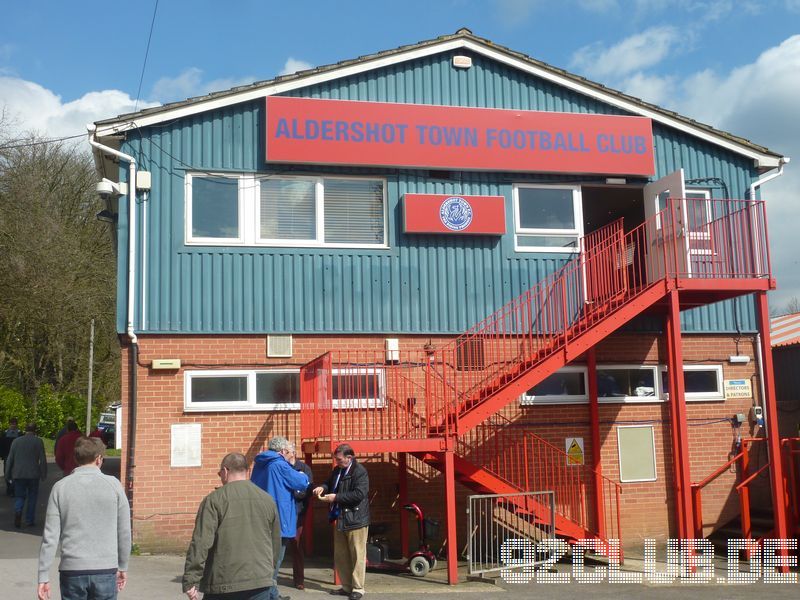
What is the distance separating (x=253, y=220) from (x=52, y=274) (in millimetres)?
22111

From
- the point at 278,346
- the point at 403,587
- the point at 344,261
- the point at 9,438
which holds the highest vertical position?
the point at 344,261

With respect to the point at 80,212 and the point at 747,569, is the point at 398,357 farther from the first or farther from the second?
the point at 80,212

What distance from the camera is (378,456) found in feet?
40.5

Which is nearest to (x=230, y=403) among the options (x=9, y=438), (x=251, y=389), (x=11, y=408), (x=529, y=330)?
(x=251, y=389)

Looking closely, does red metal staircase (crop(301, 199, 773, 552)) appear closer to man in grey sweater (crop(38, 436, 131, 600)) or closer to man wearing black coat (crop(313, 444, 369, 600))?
man wearing black coat (crop(313, 444, 369, 600))

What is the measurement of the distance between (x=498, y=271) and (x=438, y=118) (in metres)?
2.49

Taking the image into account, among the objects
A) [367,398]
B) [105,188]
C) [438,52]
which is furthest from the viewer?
[438,52]

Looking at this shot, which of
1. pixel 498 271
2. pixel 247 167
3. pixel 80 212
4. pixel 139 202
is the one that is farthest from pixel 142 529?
pixel 80 212

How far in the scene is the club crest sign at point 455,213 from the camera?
12828mm

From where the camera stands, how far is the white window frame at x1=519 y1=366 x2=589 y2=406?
1289 centimetres

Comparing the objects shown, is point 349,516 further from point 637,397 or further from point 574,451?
point 637,397

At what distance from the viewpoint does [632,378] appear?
13.4m

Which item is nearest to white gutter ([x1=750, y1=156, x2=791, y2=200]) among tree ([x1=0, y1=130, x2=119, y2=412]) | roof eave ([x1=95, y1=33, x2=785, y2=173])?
roof eave ([x1=95, y1=33, x2=785, y2=173])

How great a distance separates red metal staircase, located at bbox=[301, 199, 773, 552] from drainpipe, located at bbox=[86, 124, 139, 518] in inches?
90.6
